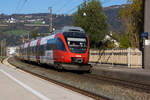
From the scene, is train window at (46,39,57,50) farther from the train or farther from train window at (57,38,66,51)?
train window at (57,38,66,51)

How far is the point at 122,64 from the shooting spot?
2762 cm

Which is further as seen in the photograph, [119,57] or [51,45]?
[119,57]

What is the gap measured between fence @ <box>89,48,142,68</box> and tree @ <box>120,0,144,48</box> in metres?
4.53

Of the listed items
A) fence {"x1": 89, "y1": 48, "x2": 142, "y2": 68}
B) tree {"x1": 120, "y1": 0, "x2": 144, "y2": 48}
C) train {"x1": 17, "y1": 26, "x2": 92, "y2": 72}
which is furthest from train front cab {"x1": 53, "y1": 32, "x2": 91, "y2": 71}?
tree {"x1": 120, "y1": 0, "x2": 144, "y2": 48}

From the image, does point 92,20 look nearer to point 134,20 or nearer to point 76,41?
point 134,20

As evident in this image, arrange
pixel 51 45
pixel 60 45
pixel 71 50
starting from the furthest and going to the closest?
pixel 51 45
pixel 60 45
pixel 71 50

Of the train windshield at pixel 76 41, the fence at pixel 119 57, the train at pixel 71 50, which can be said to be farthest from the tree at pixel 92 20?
the train windshield at pixel 76 41

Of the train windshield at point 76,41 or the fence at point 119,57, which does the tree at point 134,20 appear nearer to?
the fence at point 119,57

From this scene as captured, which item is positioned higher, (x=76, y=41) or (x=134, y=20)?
(x=134, y=20)

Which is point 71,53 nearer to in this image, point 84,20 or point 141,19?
point 141,19

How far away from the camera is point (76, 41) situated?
20.7m

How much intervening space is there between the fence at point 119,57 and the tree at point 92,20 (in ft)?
23.7

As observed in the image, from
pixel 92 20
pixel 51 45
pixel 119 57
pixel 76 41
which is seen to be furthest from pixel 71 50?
pixel 92 20

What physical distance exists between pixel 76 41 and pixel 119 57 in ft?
28.5
